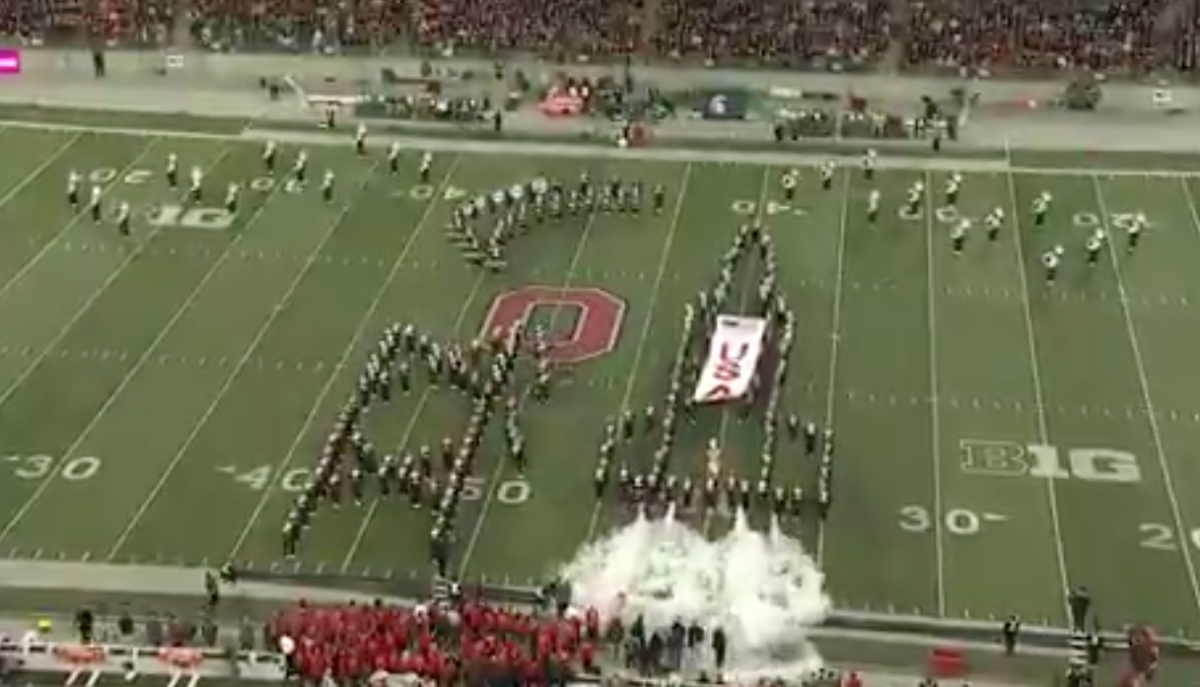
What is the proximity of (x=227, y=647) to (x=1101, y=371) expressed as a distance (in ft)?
40.6

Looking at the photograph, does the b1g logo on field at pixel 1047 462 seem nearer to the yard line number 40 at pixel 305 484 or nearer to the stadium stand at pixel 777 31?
the yard line number 40 at pixel 305 484

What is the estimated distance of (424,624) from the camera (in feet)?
69.4

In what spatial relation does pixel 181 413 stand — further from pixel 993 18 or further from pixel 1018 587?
pixel 993 18

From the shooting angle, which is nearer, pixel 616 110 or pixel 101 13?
pixel 616 110

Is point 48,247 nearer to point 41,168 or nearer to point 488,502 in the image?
point 41,168

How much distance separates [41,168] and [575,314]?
35.3 ft

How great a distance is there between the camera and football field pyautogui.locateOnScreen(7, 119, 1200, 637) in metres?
23.8

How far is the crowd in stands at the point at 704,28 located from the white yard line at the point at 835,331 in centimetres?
794

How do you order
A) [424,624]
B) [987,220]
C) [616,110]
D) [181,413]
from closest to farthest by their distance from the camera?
[424,624] < [181,413] < [987,220] < [616,110]

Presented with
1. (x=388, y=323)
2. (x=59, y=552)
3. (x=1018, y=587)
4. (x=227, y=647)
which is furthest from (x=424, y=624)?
(x=388, y=323)

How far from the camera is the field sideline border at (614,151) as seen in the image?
119ft

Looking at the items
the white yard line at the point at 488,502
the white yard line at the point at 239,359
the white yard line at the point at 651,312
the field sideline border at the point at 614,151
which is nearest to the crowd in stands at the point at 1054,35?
the field sideline border at the point at 614,151

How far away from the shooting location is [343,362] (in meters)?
28.2

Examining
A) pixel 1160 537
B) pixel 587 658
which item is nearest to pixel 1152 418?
pixel 1160 537
